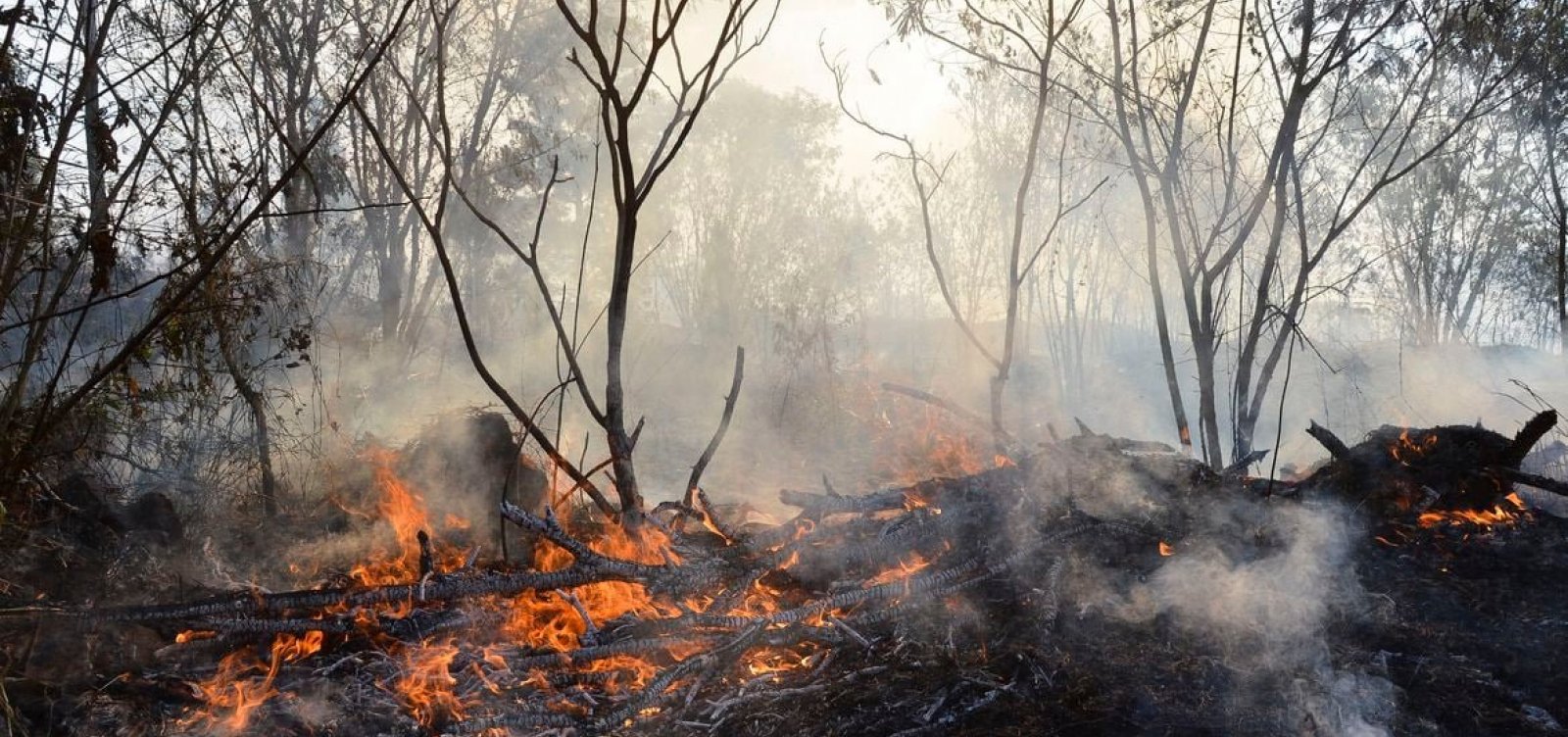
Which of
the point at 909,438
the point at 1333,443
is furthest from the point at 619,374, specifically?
the point at 909,438

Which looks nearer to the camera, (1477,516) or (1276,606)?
(1276,606)

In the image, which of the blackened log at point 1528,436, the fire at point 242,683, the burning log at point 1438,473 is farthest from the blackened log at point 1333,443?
the fire at point 242,683

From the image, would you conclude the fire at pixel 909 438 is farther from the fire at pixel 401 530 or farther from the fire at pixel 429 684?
the fire at pixel 429 684

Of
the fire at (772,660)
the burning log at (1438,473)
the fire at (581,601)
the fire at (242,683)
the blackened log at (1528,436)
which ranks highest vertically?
the blackened log at (1528,436)

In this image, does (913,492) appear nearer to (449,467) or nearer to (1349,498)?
(1349,498)

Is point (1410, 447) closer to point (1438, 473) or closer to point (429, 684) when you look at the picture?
point (1438, 473)

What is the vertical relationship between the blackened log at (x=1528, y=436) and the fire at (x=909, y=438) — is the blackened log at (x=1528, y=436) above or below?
above

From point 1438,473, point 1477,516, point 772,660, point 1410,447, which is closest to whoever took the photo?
point 772,660

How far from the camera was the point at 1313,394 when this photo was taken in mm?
23797

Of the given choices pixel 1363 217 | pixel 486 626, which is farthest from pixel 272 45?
pixel 1363 217

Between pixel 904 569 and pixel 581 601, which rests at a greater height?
pixel 904 569

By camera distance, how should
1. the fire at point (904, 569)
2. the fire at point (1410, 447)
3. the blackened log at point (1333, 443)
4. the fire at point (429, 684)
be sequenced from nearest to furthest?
the fire at point (429, 684)
the fire at point (904, 569)
the fire at point (1410, 447)
the blackened log at point (1333, 443)

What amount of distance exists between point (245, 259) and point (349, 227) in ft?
29.9

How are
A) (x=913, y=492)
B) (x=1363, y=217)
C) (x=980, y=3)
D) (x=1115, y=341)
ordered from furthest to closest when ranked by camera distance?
(x=1115, y=341) → (x=1363, y=217) → (x=980, y=3) → (x=913, y=492)
